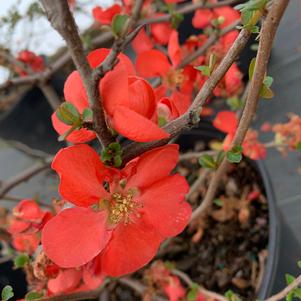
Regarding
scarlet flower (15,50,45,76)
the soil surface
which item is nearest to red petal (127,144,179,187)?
the soil surface

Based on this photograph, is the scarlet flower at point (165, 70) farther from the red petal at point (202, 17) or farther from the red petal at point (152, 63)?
the red petal at point (202, 17)

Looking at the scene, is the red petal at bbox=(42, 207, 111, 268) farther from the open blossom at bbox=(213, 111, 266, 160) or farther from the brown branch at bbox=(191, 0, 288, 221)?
the open blossom at bbox=(213, 111, 266, 160)

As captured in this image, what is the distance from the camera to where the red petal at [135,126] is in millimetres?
332

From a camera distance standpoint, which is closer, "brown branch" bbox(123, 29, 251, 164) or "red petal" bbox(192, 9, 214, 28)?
"brown branch" bbox(123, 29, 251, 164)

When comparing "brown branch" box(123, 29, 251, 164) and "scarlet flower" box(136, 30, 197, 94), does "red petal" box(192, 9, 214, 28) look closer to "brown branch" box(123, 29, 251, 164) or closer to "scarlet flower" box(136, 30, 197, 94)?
"scarlet flower" box(136, 30, 197, 94)

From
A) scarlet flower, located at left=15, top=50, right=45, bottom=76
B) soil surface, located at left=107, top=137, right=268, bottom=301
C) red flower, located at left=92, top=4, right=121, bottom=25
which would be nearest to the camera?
red flower, located at left=92, top=4, right=121, bottom=25

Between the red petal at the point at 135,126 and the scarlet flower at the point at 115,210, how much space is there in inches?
1.5

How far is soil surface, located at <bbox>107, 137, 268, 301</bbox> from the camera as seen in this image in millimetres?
926

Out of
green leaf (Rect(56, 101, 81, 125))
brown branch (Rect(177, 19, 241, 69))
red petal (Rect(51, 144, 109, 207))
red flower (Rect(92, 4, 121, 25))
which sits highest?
green leaf (Rect(56, 101, 81, 125))

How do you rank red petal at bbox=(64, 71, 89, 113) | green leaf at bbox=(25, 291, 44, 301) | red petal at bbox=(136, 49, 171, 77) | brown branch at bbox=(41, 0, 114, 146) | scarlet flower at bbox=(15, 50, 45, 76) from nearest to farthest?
brown branch at bbox=(41, 0, 114, 146) → red petal at bbox=(64, 71, 89, 113) → green leaf at bbox=(25, 291, 44, 301) → red petal at bbox=(136, 49, 171, 77) → scarlet flower at bbox=(15, 50, 45, 76)

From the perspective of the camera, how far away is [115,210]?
44 centimetres

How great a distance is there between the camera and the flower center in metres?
0.44

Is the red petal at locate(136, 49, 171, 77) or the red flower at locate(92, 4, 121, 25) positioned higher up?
the red flower at locate(92, 4, 121, 25)

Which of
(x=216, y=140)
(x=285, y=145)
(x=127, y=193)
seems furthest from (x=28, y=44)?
(x=127, y=193)
